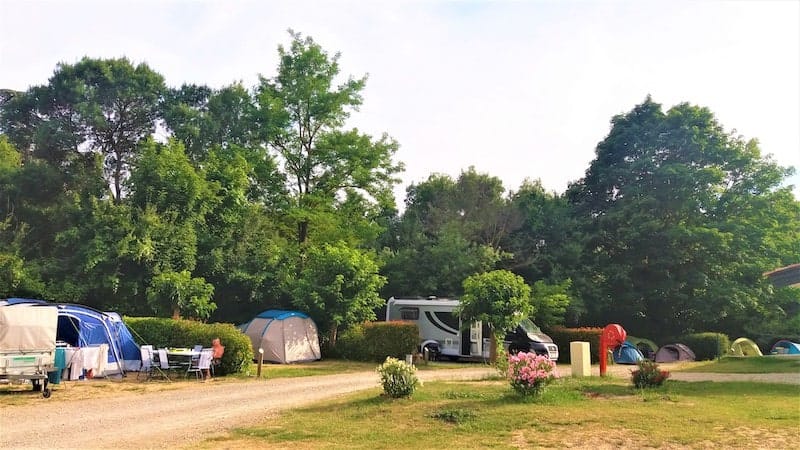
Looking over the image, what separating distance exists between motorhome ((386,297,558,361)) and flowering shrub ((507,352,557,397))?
9619mm

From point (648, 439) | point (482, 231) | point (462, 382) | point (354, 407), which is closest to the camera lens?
point (648, 439)

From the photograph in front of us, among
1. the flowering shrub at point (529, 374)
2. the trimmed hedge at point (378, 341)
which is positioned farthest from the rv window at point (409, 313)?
the flowering shrub at point (529, 374)

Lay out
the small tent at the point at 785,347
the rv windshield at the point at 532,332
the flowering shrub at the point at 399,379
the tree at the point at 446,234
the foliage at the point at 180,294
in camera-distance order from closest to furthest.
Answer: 1. the flowering shrub at the point at 399,379
2. the foliage at the point at 180,294
3. the rv windshield at the point at 532,332
4. the small tent at the point at 785,347
5. the tree at the point at 446,234

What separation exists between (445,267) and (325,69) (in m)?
10.1

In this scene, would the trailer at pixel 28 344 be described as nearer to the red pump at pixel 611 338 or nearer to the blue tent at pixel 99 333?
the blue tent at pixel 99 333

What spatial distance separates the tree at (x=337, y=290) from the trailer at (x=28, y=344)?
910 cm

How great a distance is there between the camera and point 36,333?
1228cm

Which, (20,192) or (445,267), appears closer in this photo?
(20,192)

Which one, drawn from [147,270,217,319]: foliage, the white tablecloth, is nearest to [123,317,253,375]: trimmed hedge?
the white tablecloth

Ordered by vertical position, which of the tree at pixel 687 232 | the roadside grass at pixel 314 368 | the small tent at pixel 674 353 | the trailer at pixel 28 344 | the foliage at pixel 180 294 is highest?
the tree at pixel 687 232

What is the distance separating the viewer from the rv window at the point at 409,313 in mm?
22656

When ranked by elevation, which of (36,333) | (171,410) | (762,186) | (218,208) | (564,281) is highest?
(762,186)

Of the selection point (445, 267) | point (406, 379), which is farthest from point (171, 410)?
point (445, 267)

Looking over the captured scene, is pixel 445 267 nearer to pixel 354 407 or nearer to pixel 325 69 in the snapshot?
pixel 325 69
